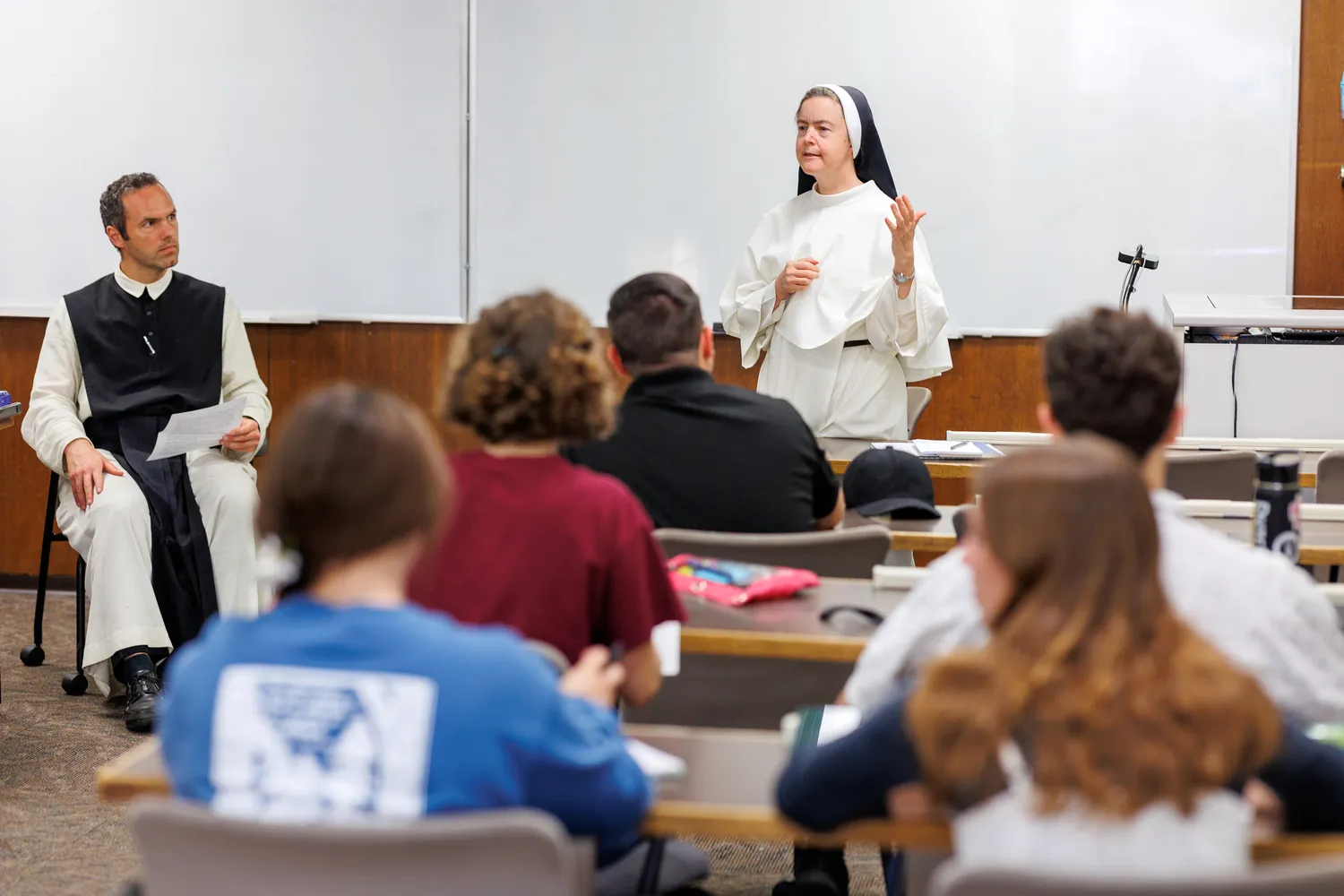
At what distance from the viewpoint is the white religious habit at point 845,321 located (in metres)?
4.39

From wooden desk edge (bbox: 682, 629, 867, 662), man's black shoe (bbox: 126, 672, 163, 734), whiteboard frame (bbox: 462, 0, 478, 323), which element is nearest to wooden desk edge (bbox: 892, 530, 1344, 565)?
wooden desk edge (bbox: 682, 629, 867, 662)

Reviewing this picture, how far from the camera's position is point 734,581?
7.82ft

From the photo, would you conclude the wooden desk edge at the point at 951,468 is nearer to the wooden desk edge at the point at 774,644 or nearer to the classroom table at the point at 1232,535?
the classroom table at the point at 1232,535

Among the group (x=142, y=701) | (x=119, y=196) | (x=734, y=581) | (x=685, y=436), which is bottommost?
(x=142, y=701)

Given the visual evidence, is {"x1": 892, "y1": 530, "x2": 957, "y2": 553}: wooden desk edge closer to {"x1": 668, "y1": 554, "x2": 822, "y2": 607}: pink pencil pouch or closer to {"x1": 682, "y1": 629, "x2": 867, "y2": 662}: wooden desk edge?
{"x1": 668, "y1": 554, "x2": 822, "y2": 607}: pink pencil pouch

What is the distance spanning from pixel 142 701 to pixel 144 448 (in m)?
0.82

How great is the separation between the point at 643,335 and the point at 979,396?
9.46 feet

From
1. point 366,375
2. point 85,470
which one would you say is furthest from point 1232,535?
point 366,375

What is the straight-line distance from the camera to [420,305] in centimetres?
552

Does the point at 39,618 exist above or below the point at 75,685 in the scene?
above

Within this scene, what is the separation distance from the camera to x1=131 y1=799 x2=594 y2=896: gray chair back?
123 cm

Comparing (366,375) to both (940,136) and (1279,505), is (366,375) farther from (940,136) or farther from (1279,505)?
(1279,505)

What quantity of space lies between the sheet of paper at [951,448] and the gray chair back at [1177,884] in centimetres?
245

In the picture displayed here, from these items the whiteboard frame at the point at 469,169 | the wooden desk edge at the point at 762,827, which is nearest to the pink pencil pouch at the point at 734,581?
the wooden desk edge at the point at 762,827
